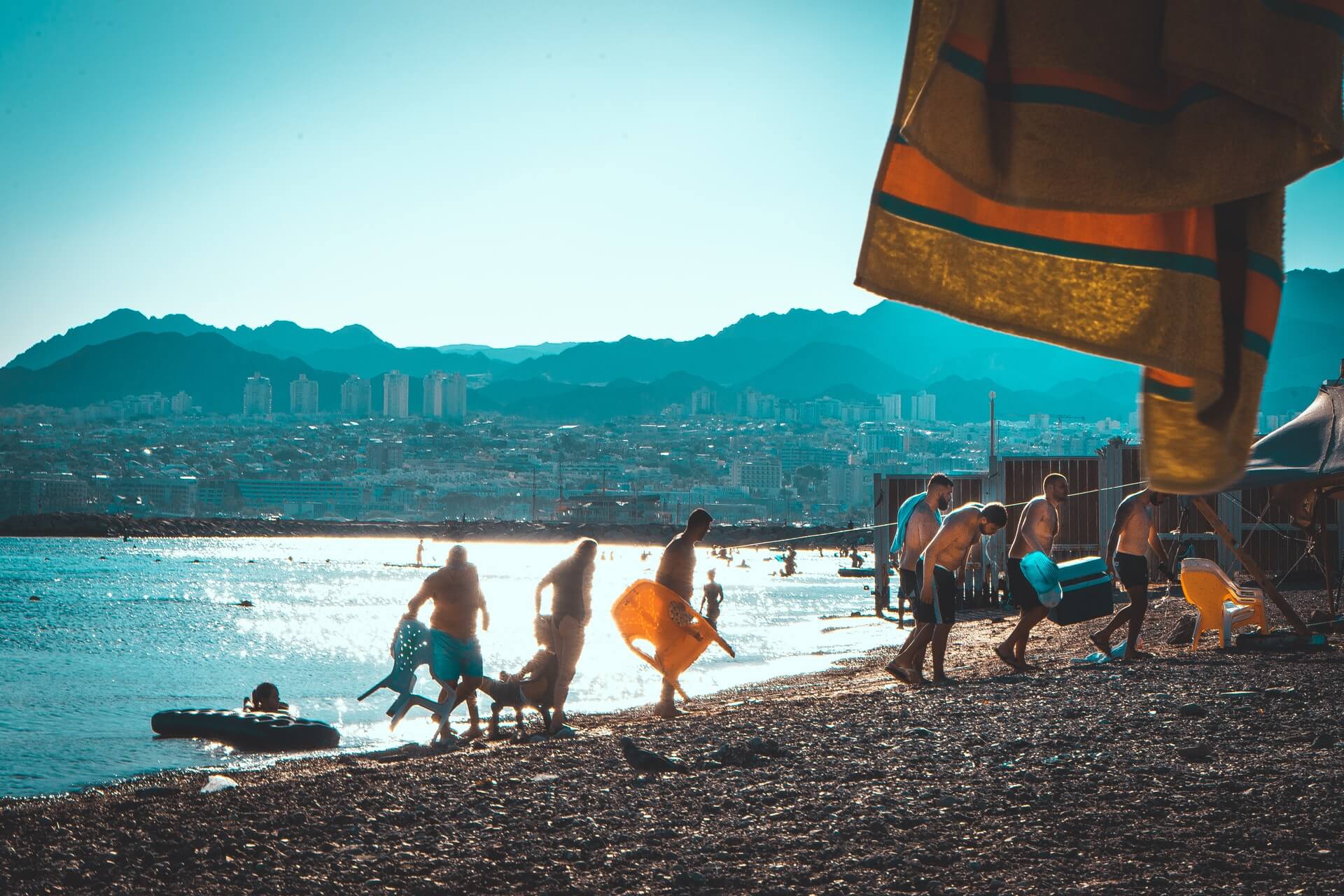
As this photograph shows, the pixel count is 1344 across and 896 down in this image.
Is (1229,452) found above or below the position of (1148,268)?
below

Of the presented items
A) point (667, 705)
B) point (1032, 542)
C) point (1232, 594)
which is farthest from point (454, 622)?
point (1232, 594)

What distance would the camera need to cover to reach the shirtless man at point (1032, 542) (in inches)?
391

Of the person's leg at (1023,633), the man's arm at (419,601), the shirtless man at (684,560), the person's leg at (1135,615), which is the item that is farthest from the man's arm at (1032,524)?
the man's arm at (419,601)

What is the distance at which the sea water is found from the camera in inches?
583

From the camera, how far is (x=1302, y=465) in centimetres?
988

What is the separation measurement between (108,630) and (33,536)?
13093 cm

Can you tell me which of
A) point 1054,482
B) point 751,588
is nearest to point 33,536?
point 751,588

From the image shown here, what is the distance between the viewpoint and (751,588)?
223 feet

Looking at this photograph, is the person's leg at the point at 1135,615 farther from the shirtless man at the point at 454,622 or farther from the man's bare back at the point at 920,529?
the shirtless man at the point at 454,622

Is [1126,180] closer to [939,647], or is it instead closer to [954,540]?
[954,540]

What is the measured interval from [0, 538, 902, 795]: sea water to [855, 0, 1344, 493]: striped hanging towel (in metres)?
11.4

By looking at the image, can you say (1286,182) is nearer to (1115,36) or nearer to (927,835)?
(1115,36)

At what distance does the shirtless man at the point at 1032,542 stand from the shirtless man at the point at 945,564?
0.47 metres

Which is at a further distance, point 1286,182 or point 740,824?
point 740,824
